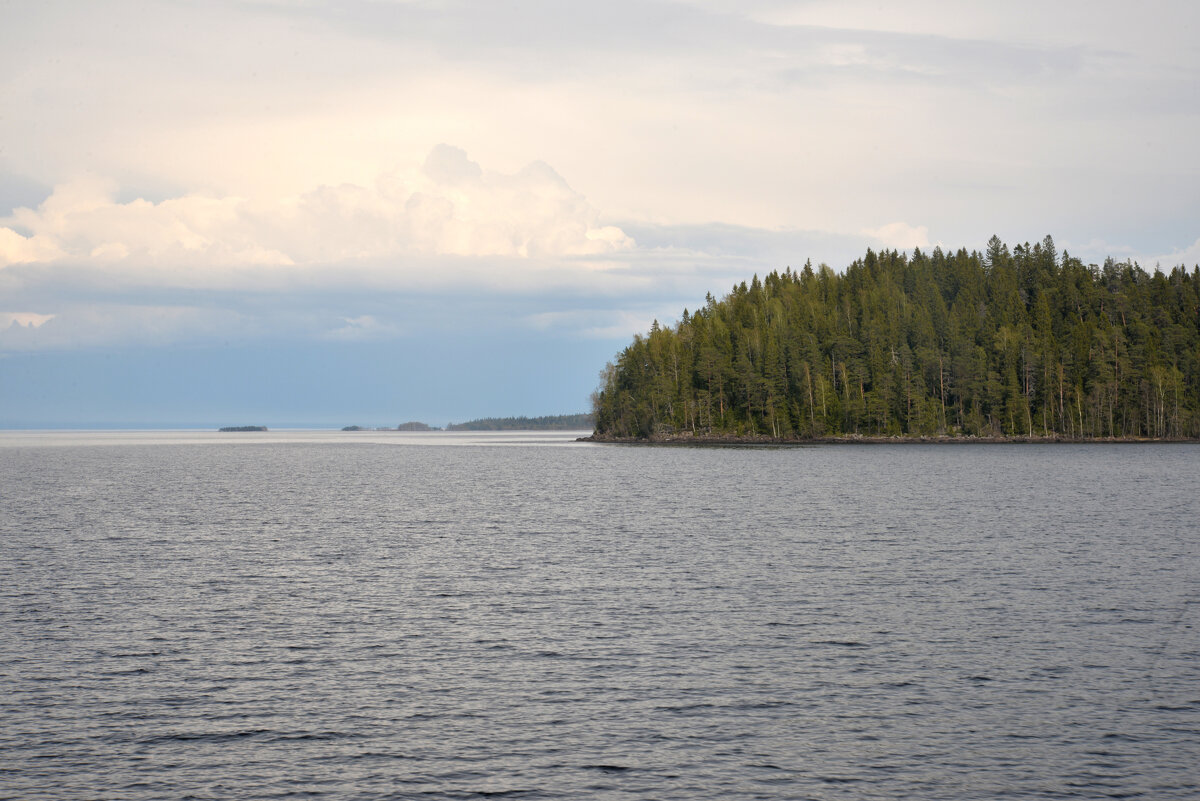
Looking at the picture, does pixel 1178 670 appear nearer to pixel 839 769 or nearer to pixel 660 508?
pixel 839 769

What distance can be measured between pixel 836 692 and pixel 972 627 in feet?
32.3

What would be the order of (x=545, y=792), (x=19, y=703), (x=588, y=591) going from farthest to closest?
(x=588, y=591) < (x=19, y=703) < (x=545, y=792)

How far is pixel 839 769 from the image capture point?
64.0 ft

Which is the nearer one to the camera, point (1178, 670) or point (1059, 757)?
point (1059, 757)

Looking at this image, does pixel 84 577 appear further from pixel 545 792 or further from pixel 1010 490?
pixel 1010 490

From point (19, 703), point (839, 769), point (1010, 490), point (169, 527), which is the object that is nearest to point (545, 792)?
point (839, 769)

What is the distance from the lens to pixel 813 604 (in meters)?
36.4

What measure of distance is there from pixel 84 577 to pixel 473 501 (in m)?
45.5

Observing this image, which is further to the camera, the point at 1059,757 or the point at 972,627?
the point at 972,627

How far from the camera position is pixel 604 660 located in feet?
92.1

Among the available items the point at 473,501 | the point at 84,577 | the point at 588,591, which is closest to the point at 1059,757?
the point at 588,591

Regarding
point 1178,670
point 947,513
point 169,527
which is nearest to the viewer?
point 1178,670

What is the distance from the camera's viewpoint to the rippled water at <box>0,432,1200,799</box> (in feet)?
63.9

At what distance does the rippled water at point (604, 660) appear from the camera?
1948cm
